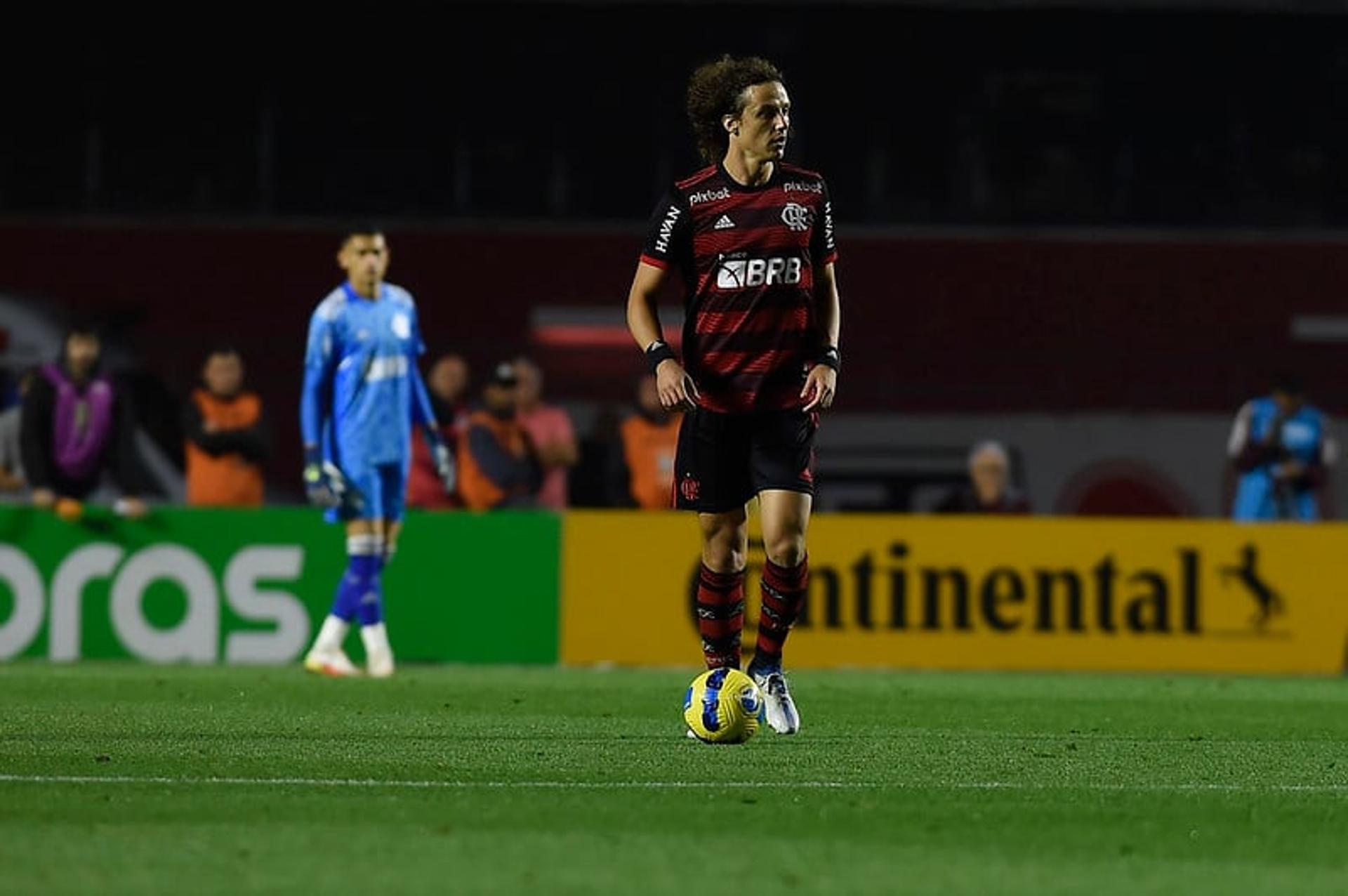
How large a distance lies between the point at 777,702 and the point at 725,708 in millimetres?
480

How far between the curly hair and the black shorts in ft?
2.89

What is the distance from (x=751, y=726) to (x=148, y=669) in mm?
6346

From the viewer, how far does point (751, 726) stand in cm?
879

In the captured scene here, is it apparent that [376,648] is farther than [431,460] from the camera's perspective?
No

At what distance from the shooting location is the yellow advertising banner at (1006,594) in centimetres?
1575

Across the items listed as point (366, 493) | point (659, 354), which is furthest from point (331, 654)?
point (659, 354)

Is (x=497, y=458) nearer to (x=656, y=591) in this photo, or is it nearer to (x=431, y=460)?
(x=431, y=460)

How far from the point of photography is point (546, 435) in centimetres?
1727

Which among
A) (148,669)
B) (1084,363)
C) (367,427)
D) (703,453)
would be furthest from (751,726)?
(1084,363)

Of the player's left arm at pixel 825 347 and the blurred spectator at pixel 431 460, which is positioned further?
the blurred spectator at pixel 431 460

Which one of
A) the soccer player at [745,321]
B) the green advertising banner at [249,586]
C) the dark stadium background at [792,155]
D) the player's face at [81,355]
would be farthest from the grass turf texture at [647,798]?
the dark stadium background at [792,155]

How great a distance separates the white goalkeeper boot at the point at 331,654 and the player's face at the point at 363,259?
1.64 meters

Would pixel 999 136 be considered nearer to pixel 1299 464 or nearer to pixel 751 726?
pixel 1299 464

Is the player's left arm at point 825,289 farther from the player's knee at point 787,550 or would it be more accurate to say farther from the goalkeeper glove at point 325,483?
the goalkeeper glove at point 325,483
